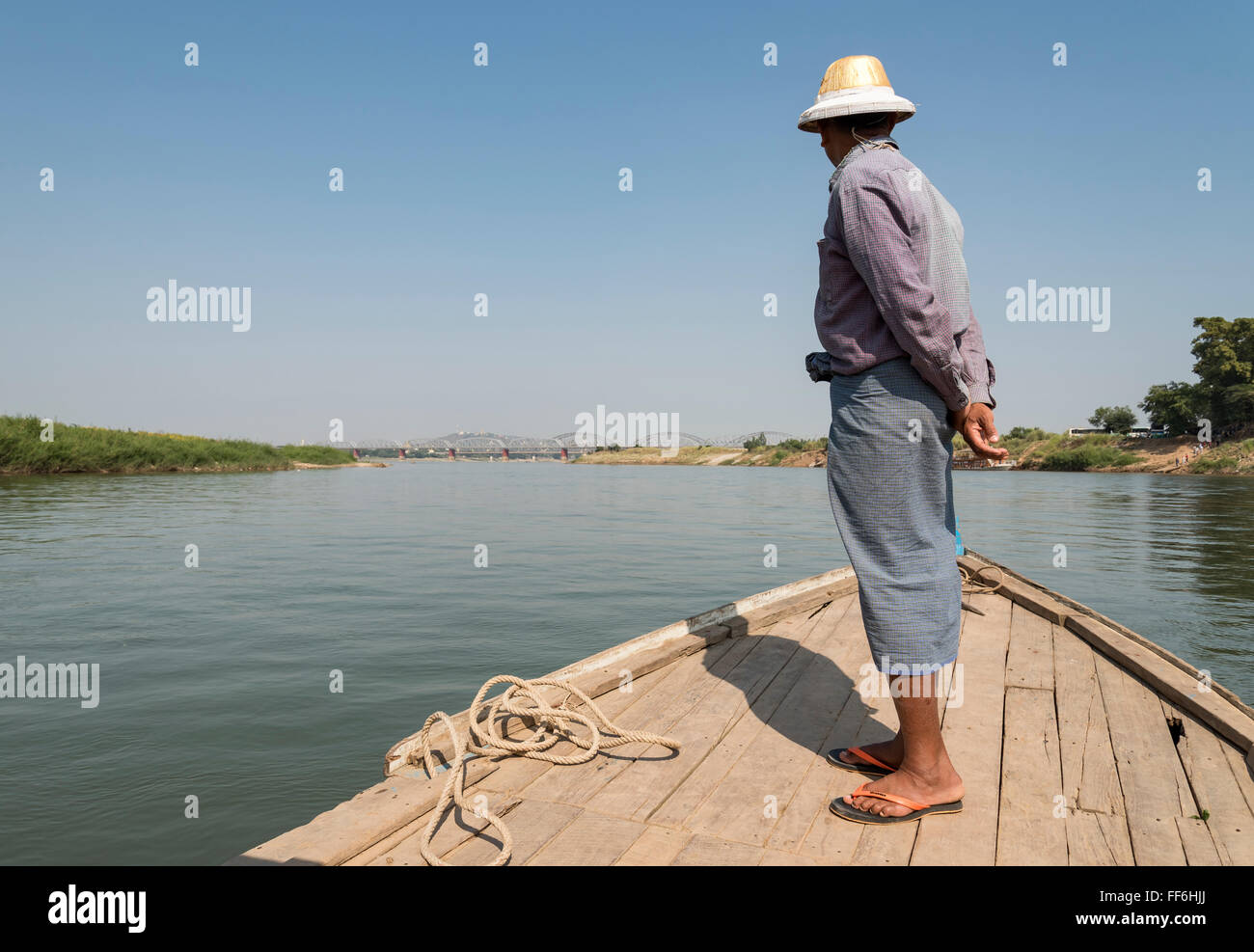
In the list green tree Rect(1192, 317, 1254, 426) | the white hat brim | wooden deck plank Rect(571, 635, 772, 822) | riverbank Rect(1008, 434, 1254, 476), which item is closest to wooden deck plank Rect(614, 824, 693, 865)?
wooden deck plank Rect(571, 635, 772, 822)

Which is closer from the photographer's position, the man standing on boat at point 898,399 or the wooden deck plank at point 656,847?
the wooden deck plank at point 656,847

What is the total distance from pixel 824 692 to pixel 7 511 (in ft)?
64.9

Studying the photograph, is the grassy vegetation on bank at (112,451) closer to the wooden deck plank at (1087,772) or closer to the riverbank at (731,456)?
the wooden deck plank at (1087,772)

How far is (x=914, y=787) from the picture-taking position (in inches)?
94.1

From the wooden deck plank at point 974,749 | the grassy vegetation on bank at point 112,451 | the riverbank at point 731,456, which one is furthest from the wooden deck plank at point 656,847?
the riverbank at point 731,456

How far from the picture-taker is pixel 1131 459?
Answer: 59969 millimetres

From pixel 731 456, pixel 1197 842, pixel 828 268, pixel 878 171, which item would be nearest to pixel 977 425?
pixel 828 268

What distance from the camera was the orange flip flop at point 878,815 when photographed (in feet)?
7.61

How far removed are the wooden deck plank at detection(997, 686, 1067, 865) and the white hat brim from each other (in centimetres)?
225

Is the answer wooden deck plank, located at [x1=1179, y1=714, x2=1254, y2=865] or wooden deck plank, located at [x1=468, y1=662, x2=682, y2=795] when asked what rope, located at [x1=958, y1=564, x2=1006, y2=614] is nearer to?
wooden deck plank, located at [x1=1179, y1=714, x2=1254, y2=865]

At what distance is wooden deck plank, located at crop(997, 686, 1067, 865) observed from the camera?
2.16 m

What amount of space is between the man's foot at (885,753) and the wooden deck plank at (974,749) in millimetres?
211
